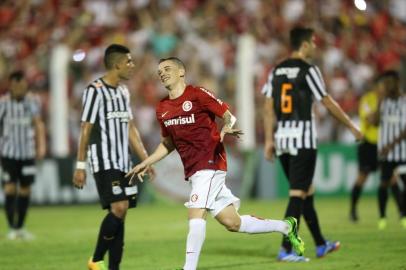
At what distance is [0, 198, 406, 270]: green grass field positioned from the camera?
9430 mm

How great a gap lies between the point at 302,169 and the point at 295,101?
758 mm

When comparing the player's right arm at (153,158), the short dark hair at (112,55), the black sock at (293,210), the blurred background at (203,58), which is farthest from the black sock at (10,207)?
the player's right arm at (153,158)

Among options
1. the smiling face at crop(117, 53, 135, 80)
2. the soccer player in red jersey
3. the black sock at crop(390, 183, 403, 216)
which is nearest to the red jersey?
the soccer player in red jersey

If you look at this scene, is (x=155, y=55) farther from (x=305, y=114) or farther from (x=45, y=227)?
(x=305, y=114)

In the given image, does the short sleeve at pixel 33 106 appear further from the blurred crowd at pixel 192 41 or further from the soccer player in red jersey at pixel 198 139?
the soccer player in red jersey at pixel 198 139

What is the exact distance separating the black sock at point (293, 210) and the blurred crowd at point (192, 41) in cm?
912

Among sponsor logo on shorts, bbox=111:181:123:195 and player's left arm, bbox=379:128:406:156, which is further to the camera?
player's left arm, bbox=379:128:406:156

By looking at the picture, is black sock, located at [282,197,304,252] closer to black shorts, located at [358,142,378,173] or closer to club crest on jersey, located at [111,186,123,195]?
club crest on jersey, located at [111,186,123,195]

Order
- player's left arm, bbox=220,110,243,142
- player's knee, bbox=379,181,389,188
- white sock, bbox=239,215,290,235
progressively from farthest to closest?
player's knee, bbox=379,181,389,188 < white sock, bbox=239,215,290,235 < player's left arm, bbox=220,110,243,142

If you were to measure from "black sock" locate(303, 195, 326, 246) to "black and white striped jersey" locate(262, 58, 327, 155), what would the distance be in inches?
24.8

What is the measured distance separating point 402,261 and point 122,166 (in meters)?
2.98

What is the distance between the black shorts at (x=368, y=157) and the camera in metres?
14.7

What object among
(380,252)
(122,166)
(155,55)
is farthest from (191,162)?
(155,55)

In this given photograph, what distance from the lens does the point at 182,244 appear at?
37.5ft
